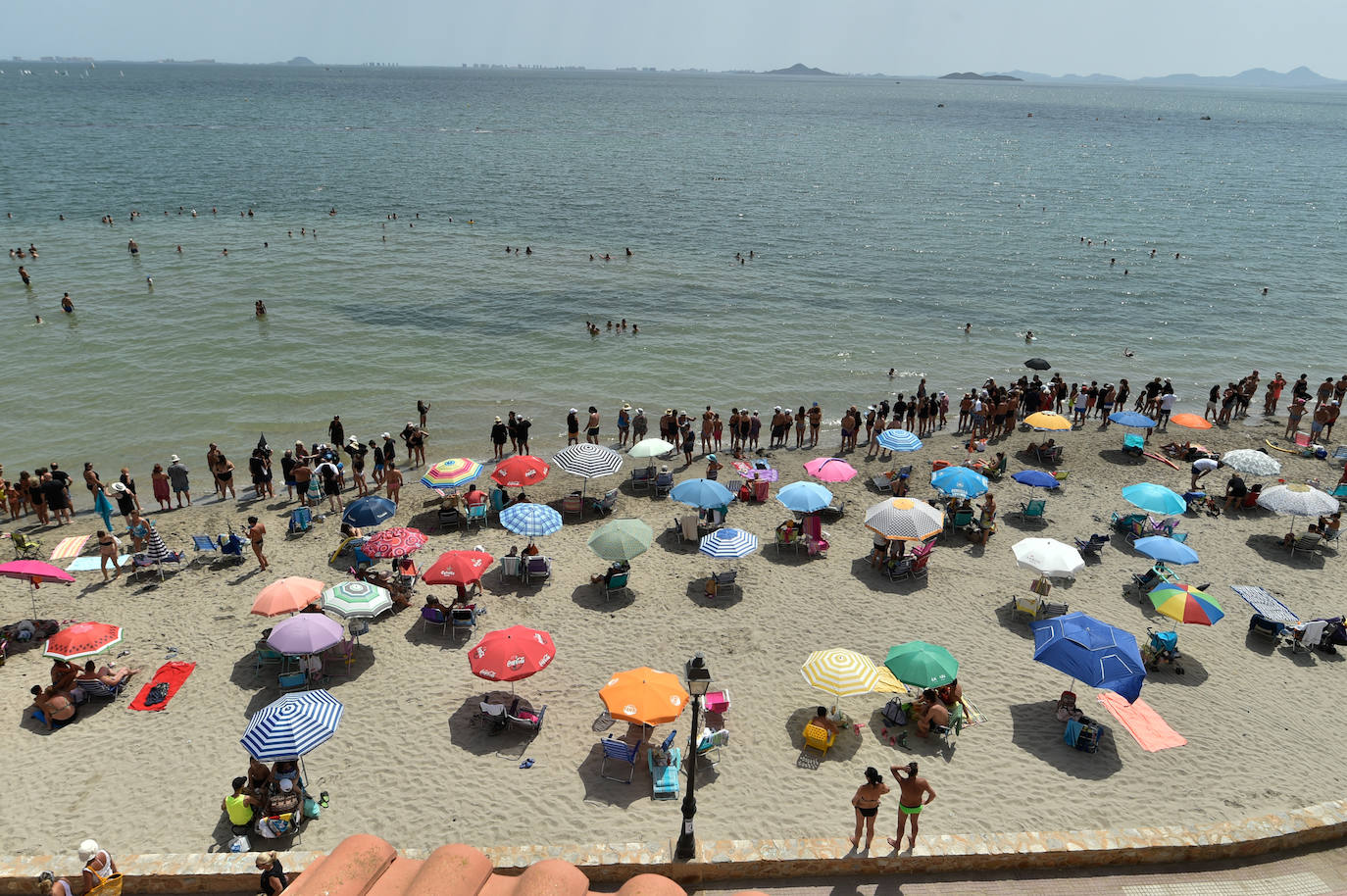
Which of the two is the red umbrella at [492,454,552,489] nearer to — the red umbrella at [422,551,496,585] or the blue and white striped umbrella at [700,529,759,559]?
the red umbrella at [422,551,496,585]

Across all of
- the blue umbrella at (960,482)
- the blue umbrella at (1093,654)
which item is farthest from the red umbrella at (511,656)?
the blue umbrella at (960,482)

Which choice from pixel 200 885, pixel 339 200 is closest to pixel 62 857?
pixel 200 885

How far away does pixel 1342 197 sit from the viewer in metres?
74.2

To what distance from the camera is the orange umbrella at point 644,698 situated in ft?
36.6

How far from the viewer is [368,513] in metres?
17.3

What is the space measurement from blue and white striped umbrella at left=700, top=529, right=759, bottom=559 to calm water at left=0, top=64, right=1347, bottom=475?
1250 cm

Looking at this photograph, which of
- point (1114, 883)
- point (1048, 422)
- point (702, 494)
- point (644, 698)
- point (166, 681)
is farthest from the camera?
point (1048, 422)

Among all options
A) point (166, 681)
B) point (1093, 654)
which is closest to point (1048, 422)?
point (1093, 654)

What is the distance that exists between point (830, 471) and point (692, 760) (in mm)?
10930

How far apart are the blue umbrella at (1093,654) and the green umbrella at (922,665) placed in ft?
4.81

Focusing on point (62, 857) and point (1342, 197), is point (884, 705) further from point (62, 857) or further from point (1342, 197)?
point (1342, 197)

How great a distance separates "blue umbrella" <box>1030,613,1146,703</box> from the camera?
39.3ft

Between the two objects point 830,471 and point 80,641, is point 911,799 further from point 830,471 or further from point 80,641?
point 80,641

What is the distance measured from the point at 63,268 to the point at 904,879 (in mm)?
47666
